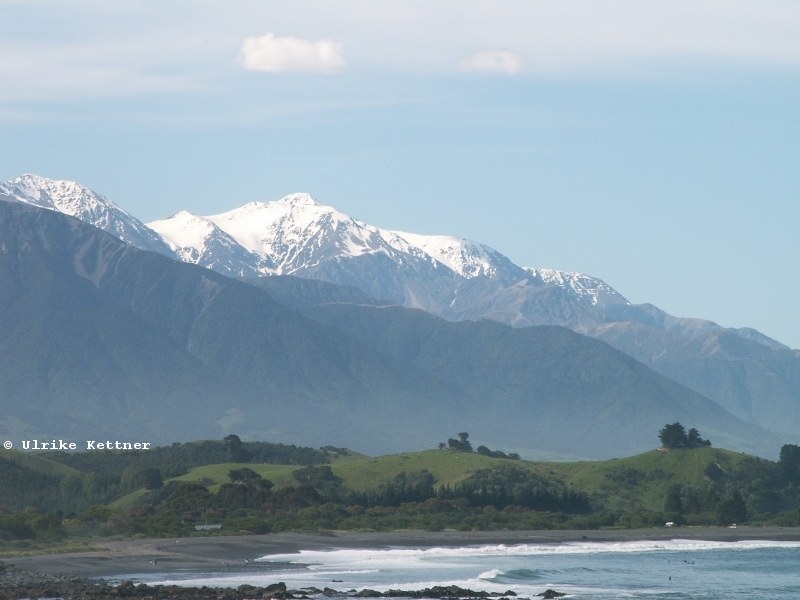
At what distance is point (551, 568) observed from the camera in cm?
11031

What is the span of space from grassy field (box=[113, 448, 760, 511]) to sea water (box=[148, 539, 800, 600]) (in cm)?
4410

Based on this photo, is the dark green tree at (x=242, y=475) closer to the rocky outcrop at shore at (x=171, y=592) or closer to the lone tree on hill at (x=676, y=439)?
the lone tree on hill at (x=676, y=439)

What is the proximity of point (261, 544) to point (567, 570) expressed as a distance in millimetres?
34409

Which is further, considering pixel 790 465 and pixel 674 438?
pixel 674 438

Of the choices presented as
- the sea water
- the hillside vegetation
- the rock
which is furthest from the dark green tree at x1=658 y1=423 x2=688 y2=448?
the rock

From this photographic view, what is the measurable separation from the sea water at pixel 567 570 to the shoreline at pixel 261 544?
155 inches

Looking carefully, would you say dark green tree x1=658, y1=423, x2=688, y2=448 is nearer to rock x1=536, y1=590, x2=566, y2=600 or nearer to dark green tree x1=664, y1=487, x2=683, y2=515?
dark green tree x1=664, y1=487, x2=683, y2=515

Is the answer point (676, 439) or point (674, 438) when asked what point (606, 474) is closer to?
point (674, 438)

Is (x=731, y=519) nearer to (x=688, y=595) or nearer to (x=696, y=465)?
(x=696, y=465)

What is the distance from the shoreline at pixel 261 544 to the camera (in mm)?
106375

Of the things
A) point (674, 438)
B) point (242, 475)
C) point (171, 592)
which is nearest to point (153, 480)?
point (242, 475)

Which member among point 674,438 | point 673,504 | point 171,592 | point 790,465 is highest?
point 674,438

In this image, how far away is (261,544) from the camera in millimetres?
130125

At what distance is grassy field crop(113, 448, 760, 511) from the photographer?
18250 centimetres
